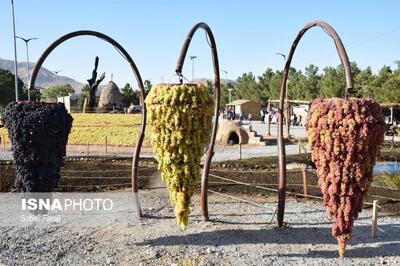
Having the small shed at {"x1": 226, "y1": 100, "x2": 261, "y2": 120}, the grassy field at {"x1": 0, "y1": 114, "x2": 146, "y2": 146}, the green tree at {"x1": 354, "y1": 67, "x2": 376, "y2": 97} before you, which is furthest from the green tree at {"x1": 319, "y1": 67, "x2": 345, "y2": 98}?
the grassy field at {"x1": 0, "y1": 114, "x2": 146, "y2": 146}

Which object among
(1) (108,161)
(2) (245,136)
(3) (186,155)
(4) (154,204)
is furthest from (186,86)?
(2) (245,136)

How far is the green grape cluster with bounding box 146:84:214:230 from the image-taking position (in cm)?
691

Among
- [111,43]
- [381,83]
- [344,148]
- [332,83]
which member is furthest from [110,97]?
[344,148]

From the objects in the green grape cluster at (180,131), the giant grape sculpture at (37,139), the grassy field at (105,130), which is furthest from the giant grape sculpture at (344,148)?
the grassy field at (105,130)

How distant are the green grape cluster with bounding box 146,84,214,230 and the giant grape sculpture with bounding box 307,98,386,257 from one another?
1587 millimetres

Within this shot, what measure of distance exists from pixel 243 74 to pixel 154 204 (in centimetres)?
7278

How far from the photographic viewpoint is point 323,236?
8.66 meters

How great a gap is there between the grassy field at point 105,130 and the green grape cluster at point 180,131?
19640 mm

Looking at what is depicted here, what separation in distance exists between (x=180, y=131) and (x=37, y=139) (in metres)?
2.38

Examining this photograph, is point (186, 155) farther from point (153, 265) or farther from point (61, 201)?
point (61, 201)

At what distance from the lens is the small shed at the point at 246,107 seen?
182 ft

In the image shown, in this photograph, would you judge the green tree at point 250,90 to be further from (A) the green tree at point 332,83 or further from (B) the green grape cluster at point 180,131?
(B) the green grape cluster at point 180,131

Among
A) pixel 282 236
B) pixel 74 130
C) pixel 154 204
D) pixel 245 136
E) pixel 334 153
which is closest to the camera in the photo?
pixel 334 153

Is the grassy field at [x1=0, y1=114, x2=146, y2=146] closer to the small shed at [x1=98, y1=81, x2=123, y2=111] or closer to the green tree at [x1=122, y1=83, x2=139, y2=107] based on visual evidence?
the small shed at [x1=98, y1=81, x2=123, y2=111]
